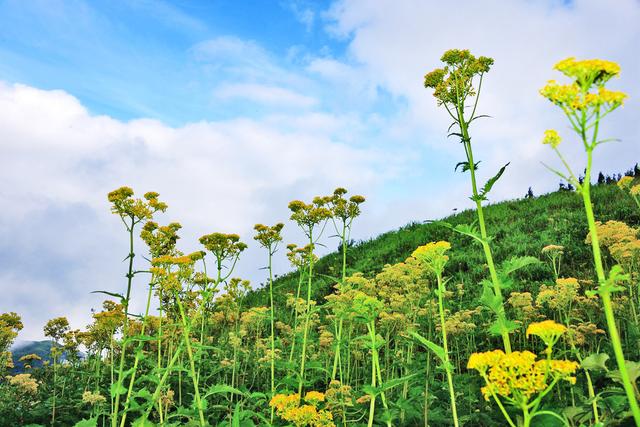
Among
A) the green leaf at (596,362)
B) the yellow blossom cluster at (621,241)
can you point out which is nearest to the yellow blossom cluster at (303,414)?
the green leaf at (596,362)

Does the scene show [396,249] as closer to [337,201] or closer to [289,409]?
[337,201]

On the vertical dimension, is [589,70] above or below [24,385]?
above

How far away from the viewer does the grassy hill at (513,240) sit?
1382 centimetres

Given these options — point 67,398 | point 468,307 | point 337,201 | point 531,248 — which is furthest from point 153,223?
point 531,248

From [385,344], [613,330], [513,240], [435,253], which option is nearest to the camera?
[613,330]

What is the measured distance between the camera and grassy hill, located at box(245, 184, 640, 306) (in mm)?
13820

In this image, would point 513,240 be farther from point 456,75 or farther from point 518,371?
point 518,371

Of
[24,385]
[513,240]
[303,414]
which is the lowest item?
[303,414]

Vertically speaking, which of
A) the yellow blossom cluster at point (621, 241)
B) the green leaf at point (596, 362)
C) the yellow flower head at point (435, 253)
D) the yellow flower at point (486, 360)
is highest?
the yellow blossom cluster at point (621, 241)

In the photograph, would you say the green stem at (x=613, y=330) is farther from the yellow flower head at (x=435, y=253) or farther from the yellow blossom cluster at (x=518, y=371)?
the yellow flower head at (x=435, y=253)

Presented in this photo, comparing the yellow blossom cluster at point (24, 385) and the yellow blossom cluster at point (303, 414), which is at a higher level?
the yellow blossom cluster at point (24, 385)

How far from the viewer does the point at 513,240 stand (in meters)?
16.1

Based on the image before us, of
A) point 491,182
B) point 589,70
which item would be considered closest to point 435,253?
point 491,182

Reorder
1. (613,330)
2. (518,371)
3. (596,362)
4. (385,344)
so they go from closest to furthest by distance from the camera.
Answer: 1. (613,330)
2. (518,371)
3. (596,362)
4. (385,344)
